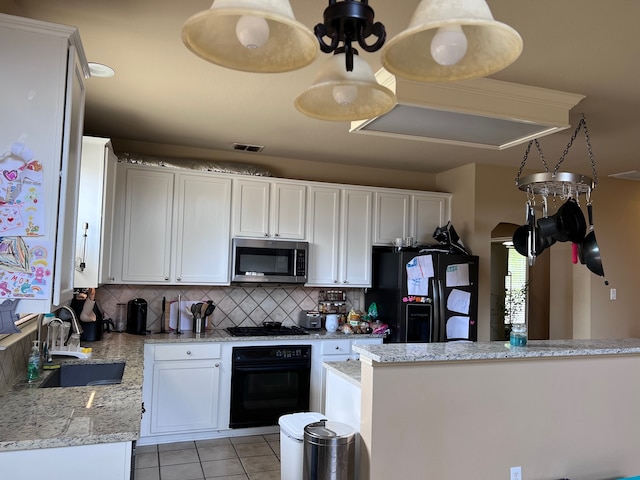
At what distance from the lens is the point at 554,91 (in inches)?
113

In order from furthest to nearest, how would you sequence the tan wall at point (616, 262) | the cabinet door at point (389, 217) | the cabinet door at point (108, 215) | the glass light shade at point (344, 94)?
the tan wall at point (616, 262), the cabinet door at point (389, 217), the cabinet door at point (108, 215), the glass light shade at point (344, 94)

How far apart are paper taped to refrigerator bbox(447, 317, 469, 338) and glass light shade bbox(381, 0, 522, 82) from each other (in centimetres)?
354

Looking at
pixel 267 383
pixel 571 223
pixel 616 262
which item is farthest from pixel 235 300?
pixel 616 262

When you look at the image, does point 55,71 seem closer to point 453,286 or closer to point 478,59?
point 478,59

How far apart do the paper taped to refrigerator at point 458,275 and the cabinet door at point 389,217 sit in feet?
2.15

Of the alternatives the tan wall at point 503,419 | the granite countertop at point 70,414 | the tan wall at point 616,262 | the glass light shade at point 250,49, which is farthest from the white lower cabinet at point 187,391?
the tan wall at point 616,262

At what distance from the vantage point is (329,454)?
2.32 metres

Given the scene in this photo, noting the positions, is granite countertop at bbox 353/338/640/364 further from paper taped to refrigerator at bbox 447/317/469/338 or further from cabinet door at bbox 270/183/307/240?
cabinet door at bbox 270/183/307/240

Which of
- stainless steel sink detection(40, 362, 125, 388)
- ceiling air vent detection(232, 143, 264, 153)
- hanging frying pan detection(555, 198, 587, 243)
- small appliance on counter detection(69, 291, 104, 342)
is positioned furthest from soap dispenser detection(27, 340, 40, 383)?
hanging frying pan detection(555, 198, 587, 243)

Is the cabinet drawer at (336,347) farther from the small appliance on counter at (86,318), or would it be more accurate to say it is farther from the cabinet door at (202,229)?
the small appliance on counter at (86,318)

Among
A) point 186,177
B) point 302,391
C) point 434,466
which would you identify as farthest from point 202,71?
point 302,391

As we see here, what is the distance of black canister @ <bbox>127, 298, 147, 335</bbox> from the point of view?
13.6ft

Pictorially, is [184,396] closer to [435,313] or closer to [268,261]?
[268,261]

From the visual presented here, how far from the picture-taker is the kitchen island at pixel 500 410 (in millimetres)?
2393
